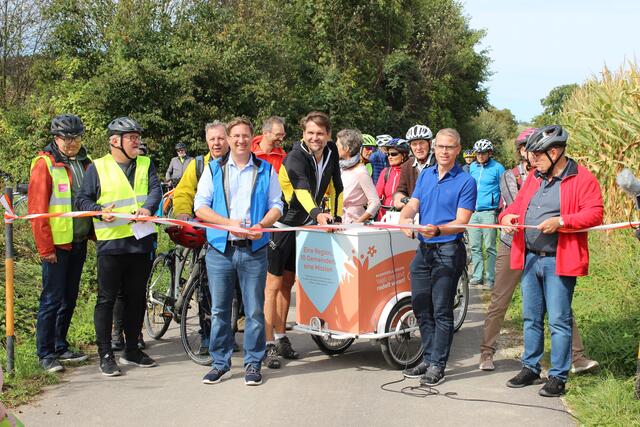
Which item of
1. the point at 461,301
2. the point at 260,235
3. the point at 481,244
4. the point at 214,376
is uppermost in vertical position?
the point at 260,235

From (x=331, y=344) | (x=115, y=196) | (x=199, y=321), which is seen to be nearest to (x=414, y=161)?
(x=331, y=344)

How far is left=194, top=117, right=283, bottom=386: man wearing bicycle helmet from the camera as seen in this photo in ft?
21.8

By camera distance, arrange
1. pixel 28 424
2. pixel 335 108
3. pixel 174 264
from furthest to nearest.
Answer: pixel 335 108, pixel 174 264, pixel 28 424

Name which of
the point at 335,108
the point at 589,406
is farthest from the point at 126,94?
the point at 589,406

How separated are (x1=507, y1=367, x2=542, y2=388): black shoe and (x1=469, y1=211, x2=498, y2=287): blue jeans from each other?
16.7 ft

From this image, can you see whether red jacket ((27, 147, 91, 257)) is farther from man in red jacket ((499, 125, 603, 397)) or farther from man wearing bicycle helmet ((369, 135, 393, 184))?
man wearing bicycle helmet ((369, 135, 393, 184))

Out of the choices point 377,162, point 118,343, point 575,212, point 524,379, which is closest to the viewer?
point 575,212

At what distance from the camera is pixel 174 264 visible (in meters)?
8.34

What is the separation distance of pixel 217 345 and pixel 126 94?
17.7m

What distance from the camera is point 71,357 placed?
23.5 ft

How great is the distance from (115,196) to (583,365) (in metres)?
4.26

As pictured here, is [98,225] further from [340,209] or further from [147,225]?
[340,209]

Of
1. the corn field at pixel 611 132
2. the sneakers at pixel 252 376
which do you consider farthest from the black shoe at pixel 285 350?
the corn field at pixel 611 132

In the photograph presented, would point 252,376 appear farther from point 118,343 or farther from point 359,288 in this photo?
point 118,343
